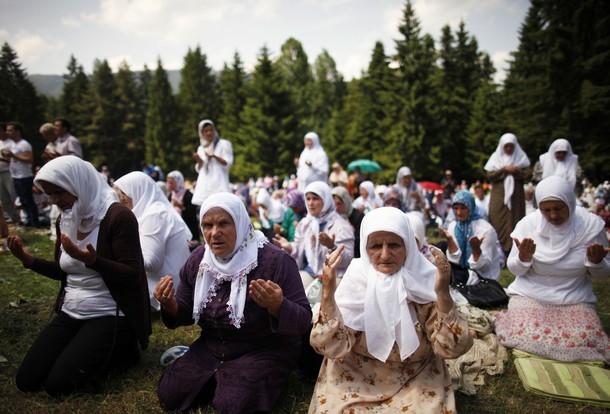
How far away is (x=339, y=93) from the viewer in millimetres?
45750

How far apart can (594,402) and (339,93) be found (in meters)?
45.3

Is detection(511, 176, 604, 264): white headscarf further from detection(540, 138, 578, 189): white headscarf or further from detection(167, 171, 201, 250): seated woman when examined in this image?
detection(167, 171, 201, 250): seated woman

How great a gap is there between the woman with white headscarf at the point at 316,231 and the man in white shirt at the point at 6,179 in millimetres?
7093

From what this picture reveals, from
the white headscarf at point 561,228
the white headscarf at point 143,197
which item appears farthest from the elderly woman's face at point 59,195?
the white headscarf at point 561,228

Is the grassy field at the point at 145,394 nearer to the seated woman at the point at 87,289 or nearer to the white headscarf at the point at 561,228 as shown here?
the seated woman at the point at 87,289

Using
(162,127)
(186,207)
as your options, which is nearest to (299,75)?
(162,127)

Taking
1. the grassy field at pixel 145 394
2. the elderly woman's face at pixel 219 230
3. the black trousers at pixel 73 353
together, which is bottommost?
the grassy field at pixel 145 394

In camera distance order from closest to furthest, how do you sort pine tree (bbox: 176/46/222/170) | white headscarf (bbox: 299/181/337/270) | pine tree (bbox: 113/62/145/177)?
white headscarf (bbox: 299/181/337/270) → pine tree (bbox: 113/62/145/177) → pine tree (bbox: 176/46/222/170)

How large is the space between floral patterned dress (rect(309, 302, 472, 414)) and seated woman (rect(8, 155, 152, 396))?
1.68 meters

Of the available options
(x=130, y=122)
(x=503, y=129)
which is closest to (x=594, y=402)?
(x=503, y=129)

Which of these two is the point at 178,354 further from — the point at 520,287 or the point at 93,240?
the point at 520,287

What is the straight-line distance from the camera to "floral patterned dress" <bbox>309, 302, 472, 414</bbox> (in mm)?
2307

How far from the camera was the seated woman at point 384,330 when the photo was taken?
2406 millimetres

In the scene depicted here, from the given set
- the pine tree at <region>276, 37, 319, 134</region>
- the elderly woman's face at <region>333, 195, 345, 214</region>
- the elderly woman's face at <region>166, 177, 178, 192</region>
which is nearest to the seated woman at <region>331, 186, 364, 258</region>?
the elderly woman's face at <region>333, 195, 345, 214</region>
